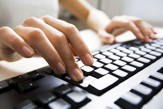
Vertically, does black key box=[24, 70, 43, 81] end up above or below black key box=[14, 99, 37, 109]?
below

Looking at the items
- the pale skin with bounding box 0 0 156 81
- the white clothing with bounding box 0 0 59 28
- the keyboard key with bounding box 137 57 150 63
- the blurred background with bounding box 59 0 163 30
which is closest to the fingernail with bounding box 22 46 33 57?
the pale skin with bounding box 0 0 156 81

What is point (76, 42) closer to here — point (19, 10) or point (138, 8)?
point (19, 10)

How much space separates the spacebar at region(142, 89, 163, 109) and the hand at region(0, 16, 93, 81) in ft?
0.32

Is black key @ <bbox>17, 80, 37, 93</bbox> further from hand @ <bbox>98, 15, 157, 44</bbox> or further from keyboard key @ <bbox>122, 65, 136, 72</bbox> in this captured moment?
hand @ <bbox>98, 15, 157, 44</bbox>

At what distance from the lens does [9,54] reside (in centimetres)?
31

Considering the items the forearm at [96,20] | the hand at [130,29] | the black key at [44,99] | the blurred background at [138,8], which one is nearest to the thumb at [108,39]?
the hand at [130,29]

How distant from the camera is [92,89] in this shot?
0.65ft

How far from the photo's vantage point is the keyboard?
0.17 m

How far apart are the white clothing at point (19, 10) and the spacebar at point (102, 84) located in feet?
1.52

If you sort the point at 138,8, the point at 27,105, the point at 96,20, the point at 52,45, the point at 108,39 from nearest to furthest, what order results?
1. the point at 27,105
2. the point at 52,45
3. the point at 108,39
4. the point at 96,20
5. the point at 138,8


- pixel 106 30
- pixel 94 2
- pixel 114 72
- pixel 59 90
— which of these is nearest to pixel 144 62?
pixel 114 72

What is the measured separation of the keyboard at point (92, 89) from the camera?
169 mm

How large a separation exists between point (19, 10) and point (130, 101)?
531mm

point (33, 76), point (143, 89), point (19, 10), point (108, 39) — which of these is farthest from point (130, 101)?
point (19, 10)
